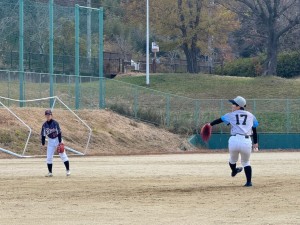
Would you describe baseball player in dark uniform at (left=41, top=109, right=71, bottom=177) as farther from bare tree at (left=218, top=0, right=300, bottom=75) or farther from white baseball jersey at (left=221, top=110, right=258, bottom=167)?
bare tree at (left=218, top=0, right=300, bottom=75)

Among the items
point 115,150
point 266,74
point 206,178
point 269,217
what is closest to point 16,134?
point 115,150

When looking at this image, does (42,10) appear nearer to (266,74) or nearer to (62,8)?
(62,8)

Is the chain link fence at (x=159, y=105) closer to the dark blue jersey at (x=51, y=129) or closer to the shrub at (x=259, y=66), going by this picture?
the shrub at (x=259, y=66)

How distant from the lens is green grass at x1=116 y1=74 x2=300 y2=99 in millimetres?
61125

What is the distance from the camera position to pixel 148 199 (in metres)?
15.7

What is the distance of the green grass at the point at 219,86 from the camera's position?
6112 cm

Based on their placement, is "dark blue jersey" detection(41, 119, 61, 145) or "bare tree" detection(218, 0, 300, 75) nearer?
"dark blue jersey" detection(41, 119, 61, 145)

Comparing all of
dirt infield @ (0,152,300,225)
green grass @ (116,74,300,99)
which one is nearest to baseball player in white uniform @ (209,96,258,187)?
dirt infield @ (0,152,300,225)

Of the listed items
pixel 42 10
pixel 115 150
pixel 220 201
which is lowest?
pixel 115 150

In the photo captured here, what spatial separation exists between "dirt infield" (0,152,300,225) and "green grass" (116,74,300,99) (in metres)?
38.2

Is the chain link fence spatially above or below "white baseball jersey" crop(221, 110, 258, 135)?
below

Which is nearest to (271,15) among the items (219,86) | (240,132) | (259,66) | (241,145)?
(219,86)

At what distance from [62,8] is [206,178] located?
1088 inches

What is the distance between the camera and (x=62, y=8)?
4691cm
